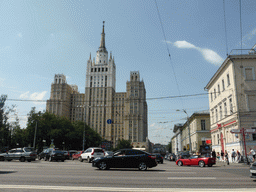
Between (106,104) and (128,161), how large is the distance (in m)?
148

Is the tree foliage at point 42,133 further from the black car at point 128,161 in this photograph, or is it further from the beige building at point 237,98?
the black car at point 128,161

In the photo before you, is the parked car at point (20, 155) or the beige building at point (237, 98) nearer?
the parked car at point (20, 155)

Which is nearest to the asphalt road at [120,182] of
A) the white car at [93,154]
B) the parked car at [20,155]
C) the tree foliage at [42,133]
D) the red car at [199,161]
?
the red car at [199,161]

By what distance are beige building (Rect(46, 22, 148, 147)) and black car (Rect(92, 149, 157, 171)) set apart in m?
142

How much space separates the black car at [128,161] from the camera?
15672mm

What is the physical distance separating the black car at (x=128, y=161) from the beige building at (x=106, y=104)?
142 m

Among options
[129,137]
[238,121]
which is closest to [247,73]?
[238,121]

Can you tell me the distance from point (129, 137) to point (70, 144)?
9133cm

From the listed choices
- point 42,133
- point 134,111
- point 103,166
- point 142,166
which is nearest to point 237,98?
point 142,166

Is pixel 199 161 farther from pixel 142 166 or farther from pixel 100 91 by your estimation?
pixel 100 91

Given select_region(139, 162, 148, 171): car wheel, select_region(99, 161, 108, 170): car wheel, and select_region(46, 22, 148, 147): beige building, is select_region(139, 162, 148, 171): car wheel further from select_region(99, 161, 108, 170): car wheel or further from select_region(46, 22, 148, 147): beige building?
select_region(46, 22, 148, 147): beige building

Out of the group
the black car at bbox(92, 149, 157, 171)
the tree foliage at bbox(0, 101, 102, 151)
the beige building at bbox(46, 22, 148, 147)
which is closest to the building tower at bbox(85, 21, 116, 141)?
the beige building at bbox(46, 22, 148, 147)

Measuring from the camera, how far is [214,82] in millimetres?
39469

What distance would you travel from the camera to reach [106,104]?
16262cm
